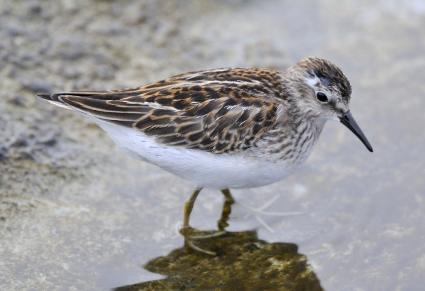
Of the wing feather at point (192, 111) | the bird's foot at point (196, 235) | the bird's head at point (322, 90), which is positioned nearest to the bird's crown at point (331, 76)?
the bird's head at point (322, 90)

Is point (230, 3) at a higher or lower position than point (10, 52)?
higher

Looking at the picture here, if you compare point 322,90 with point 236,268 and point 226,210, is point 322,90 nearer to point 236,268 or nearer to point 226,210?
point 226,210

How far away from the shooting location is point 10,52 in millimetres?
8609

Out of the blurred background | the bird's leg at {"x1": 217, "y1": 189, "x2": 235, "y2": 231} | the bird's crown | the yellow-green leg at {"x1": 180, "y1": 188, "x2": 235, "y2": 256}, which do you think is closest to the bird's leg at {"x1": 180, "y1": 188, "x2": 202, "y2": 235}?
the yellow-green leg at {"x1": 180, "y1": 188, "x2": 235, "y2": 256}

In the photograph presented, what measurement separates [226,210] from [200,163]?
1046mm

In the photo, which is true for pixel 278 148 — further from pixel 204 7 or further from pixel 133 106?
pixel 204 7

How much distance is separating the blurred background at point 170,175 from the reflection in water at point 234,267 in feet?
0.36

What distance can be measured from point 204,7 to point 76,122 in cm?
302

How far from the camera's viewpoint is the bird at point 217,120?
21.1ft

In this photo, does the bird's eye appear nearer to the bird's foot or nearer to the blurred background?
the blurred background

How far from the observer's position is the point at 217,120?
21.1 feet

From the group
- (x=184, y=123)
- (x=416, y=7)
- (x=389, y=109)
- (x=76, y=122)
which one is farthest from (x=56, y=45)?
(x=416, y=7)

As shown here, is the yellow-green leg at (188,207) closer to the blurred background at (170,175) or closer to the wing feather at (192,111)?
the blurred background at (170,175)

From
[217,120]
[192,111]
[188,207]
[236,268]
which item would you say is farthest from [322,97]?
[236,268]
